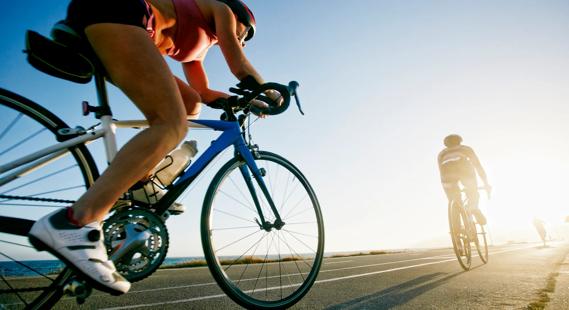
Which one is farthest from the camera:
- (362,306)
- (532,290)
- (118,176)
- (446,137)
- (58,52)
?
(446,137)

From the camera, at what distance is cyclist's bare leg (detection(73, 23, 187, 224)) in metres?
1.41

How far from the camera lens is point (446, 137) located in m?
6.68

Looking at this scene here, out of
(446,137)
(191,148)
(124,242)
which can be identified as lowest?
(124,242)

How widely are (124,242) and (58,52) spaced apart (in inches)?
42.3

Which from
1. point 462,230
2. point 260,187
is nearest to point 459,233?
point 462,230

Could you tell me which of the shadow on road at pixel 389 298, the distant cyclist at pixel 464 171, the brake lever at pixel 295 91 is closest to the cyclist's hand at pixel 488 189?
the distant cyclist at pixel 464 171

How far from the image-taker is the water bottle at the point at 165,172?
1.78m

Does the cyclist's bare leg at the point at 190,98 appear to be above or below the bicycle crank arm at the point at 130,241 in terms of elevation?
above

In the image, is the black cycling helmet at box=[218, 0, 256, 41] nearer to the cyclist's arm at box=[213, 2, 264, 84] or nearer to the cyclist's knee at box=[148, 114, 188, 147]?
the cyclist's arm at box=[213, 2, 264, 84]

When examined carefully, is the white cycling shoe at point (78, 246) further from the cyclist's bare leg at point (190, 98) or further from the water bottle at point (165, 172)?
the cyclist's bare leg at point (190, 98)

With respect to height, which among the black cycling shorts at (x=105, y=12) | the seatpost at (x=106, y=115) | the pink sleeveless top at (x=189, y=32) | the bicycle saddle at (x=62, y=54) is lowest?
the seatpost at (x=106, y=115)

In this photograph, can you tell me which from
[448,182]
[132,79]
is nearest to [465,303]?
[132,79]

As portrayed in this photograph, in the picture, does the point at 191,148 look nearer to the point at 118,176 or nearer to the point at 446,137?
the point at 118,176

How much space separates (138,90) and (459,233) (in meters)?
6.04
